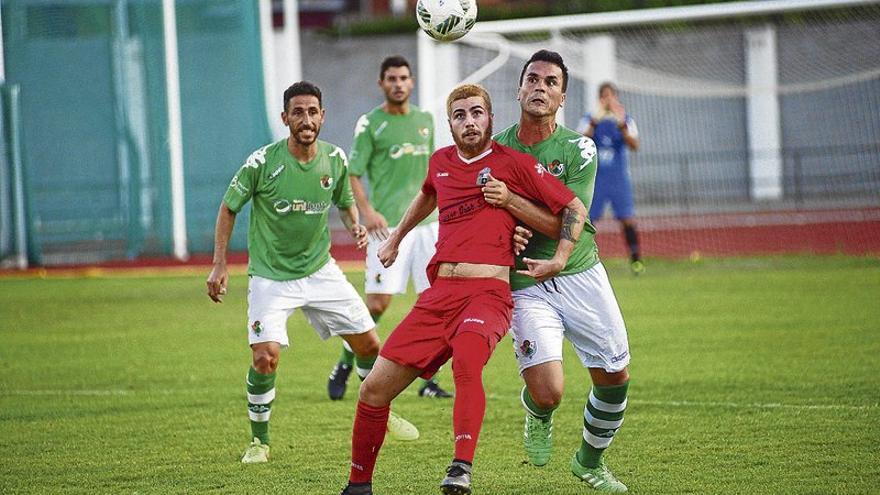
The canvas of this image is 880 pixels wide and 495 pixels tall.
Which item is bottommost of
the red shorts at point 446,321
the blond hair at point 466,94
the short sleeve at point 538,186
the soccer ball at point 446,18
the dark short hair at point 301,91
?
the red shorts at point 446,321

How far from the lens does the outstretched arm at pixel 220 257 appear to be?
7.92m

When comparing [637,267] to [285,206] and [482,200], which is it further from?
[482,200]

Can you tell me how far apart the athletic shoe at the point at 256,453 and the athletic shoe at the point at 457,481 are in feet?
7.42

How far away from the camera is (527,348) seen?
6.66 meters

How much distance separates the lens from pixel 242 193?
814 centimetres

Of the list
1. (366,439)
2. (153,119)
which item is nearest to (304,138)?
(366,439)

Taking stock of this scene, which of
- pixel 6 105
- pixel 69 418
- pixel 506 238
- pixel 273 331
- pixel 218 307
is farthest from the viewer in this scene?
pixel 6 105

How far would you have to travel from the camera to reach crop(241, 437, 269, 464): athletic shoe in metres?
7.79

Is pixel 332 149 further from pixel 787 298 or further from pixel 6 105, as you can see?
pixel 6 105

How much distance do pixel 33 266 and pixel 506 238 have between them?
18125 mm

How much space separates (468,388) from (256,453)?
7.25 feet

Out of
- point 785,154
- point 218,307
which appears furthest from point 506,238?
point 785,154

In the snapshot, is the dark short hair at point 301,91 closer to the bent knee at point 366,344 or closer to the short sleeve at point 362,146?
the bent knee at point 366,344

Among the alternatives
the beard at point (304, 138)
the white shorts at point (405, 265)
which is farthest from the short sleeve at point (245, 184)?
the white shorts at point (405, 265)
